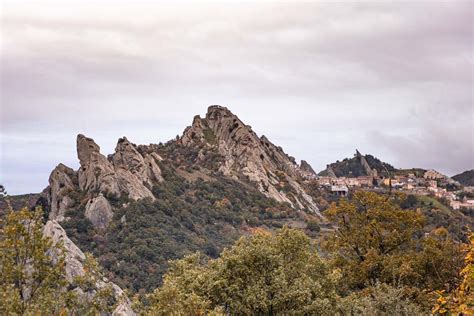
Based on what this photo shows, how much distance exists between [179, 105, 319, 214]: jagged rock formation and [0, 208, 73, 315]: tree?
10779cm

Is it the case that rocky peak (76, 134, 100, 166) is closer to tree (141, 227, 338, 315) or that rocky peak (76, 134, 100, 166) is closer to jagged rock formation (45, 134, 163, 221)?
jagged rock formation (45, 134, 163, 221)

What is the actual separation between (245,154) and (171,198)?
130 feet

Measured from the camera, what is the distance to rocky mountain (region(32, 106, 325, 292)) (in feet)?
255

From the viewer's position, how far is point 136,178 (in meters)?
98.6

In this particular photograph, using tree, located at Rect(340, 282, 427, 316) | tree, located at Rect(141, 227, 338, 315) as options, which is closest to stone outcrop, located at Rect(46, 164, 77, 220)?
tree, located at Rect(141, 227, 338, 315)

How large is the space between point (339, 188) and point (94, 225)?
3951 inches

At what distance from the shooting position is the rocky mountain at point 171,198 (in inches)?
3066

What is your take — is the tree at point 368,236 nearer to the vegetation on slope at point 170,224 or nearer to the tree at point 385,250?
the tree at point 385,250

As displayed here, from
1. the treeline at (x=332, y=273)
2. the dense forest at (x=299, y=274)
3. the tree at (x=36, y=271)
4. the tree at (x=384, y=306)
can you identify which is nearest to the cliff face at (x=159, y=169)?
the treeline at (x=332, y=273)

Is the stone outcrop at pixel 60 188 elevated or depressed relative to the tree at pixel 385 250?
elevated

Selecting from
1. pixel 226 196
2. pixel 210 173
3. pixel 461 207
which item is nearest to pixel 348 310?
pixel 226 196

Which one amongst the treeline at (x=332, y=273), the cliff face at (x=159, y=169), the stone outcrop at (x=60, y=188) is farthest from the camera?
the cliff face at (x=159, y=169)

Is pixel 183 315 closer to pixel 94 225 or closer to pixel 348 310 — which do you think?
pixel 348 310

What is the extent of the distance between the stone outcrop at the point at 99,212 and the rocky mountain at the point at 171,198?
0.15 m
